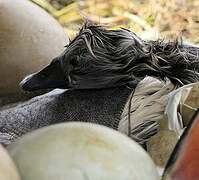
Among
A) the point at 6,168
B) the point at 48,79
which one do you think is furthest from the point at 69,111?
the point at 6,168

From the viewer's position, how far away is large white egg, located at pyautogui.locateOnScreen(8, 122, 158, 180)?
0.39 m

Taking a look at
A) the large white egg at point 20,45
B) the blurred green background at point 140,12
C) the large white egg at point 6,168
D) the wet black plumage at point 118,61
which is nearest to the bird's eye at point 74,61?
the wet black plumage at point 118,61

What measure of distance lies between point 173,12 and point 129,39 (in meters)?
1.34

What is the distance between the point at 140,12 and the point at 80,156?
5.78 feet

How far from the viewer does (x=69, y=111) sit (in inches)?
31.6

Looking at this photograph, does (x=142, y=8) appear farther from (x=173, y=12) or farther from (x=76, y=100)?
(x=76, y=100)

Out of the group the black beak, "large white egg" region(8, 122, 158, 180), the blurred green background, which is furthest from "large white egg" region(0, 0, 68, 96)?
the blurred green background

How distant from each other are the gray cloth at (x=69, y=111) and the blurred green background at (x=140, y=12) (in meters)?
1.19

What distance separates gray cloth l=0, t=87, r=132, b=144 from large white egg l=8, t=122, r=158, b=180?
1.07 feet

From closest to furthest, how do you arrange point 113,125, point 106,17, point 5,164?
point 5,164, point 113,125, point 106,17

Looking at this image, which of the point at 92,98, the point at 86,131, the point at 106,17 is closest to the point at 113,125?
the point at 92,98

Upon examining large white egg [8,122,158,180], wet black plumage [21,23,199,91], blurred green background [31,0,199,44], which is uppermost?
large white egg [8,122,158,180]

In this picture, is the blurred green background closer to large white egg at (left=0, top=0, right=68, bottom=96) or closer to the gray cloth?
large white egg at (left=0, top=0, right=68, bottom=96)

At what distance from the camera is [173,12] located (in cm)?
209
